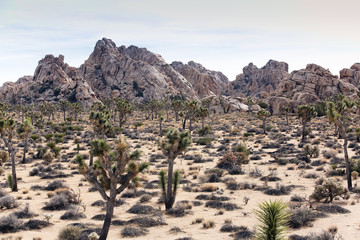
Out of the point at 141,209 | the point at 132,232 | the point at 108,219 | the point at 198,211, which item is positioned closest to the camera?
the point at 108,219

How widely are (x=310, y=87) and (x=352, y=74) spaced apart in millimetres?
31399

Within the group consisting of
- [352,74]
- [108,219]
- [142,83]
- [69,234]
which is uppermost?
[142,83]

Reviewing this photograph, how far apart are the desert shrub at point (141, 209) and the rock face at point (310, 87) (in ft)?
279

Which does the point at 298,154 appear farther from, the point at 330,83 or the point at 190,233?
the point at 330,83

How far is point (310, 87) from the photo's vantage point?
102812 millimetres

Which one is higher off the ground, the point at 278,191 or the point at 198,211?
the point at 278,191

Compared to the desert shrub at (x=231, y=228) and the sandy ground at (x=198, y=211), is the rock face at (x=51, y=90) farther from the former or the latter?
the desert shrub at (x=231, y=228)

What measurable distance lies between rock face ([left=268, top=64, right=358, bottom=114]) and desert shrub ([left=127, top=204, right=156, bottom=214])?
84.9 metres

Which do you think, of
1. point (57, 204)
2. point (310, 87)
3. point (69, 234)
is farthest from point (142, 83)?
point (69, 234)

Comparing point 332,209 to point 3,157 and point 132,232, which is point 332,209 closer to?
point 132,232

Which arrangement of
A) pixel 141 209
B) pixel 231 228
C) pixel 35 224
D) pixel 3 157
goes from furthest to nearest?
pixel 3 157 → pixel 141 209 → pixel 35 224 → pixel 231 228

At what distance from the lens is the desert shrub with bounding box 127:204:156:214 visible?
59.0ft

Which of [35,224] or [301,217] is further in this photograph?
[35,224]

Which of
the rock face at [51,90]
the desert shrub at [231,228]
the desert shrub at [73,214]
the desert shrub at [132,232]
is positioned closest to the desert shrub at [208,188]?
the desert shrub at [231,228]
